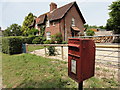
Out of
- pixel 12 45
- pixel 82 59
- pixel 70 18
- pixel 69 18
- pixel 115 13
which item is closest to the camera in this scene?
pixel 82 59

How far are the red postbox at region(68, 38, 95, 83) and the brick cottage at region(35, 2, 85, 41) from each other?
14102mm

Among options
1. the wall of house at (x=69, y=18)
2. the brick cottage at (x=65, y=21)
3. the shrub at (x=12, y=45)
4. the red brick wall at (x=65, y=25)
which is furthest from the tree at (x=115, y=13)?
the shrub at (x=12, y=45)

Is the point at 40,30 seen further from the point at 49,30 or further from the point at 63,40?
the point at 63,40

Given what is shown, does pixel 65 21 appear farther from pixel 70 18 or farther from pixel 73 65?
pixel 73 65

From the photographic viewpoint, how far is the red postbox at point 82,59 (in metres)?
1.49

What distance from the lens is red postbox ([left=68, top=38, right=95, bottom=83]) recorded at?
4.89 feet

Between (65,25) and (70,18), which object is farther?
(70,18)

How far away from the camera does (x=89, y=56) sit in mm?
1580

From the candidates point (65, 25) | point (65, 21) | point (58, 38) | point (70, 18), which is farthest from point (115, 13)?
point (58, 38)

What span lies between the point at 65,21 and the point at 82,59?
49.8ft

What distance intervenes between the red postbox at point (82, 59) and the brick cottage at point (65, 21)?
46.3 feet

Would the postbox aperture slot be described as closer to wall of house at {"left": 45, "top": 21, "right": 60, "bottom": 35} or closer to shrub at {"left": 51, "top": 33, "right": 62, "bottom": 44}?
shrub at {"left": 51, "top": 33, "right": 62, "bottom": 44}

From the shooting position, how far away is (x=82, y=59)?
1.49 metres

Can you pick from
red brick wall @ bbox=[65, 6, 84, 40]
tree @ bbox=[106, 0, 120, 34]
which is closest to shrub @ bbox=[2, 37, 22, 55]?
red brick wall @ bbox=[65, 6, 84, 40]
